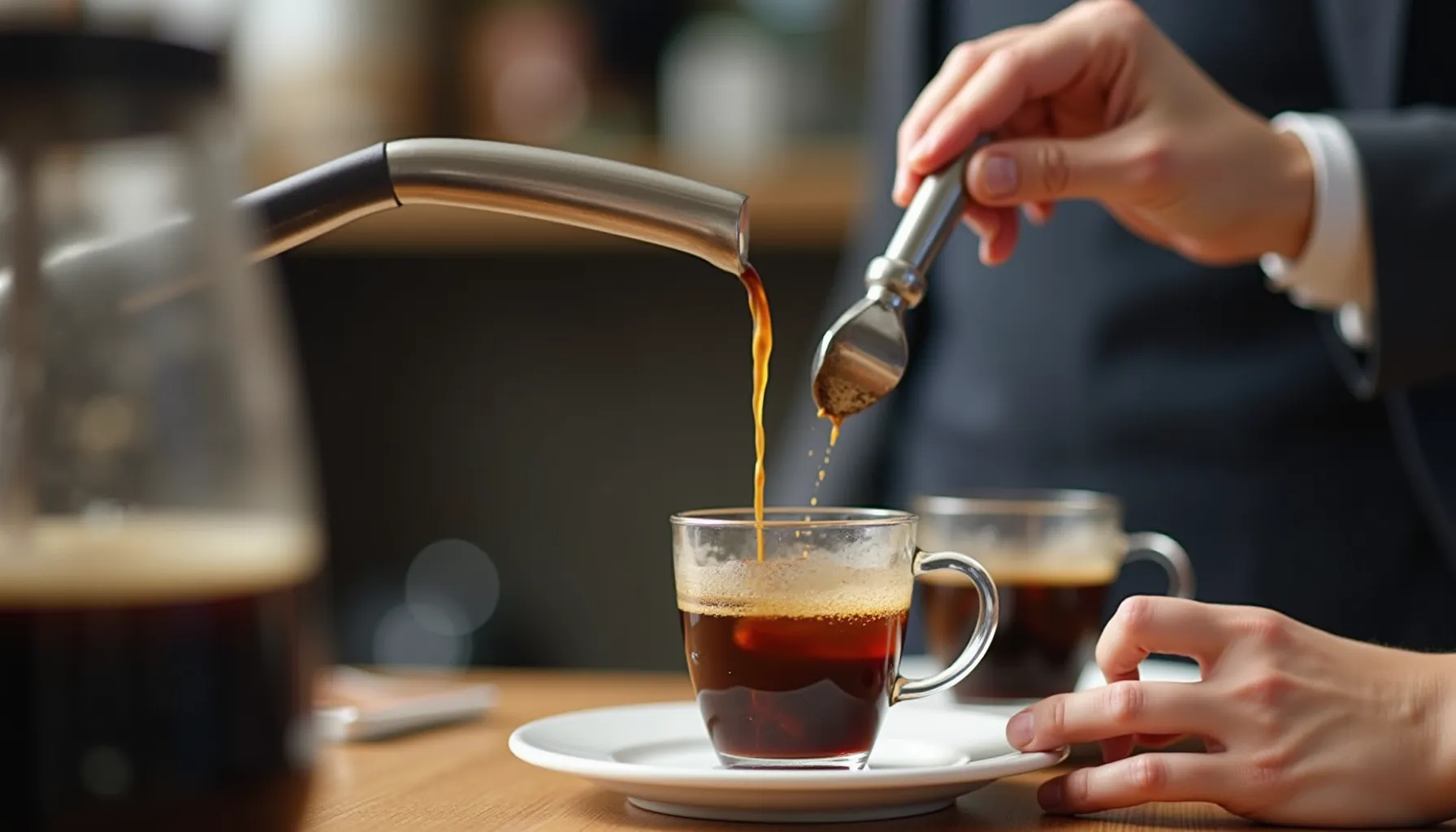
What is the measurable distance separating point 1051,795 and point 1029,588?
1.11ft

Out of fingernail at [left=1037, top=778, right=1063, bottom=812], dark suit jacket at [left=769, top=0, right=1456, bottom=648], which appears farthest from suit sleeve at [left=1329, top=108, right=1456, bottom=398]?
fingernail at [left=1037, top=778, right=1063, bottom=812]

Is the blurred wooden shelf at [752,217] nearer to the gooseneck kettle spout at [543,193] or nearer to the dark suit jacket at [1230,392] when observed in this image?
the dark suit jacket at [1230,392]

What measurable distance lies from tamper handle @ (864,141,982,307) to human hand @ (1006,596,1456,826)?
30 centimetres

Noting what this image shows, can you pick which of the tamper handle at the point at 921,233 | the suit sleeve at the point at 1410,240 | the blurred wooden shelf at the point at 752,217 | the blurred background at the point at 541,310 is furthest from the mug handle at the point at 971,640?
the blurred background at the point at 541,310

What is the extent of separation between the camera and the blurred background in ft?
8.88

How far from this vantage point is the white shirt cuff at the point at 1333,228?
1.34m

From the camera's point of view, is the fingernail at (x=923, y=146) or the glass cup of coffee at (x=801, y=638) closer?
the glass cup of coffee at (x=801, y=638)

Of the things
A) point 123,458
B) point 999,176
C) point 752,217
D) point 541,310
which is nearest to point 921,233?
point 999,176

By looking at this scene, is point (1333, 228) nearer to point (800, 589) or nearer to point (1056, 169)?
point (1056, 169)

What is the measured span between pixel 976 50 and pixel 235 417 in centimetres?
79

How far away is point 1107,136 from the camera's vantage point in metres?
1.24

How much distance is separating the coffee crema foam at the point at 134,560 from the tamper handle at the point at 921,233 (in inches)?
23.3

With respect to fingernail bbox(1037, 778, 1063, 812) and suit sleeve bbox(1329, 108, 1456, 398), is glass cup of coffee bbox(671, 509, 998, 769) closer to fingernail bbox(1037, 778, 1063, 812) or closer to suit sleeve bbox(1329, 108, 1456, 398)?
fingernail bbox(1037, 778, 1063, 812)

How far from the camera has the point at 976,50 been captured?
4.03 feet
